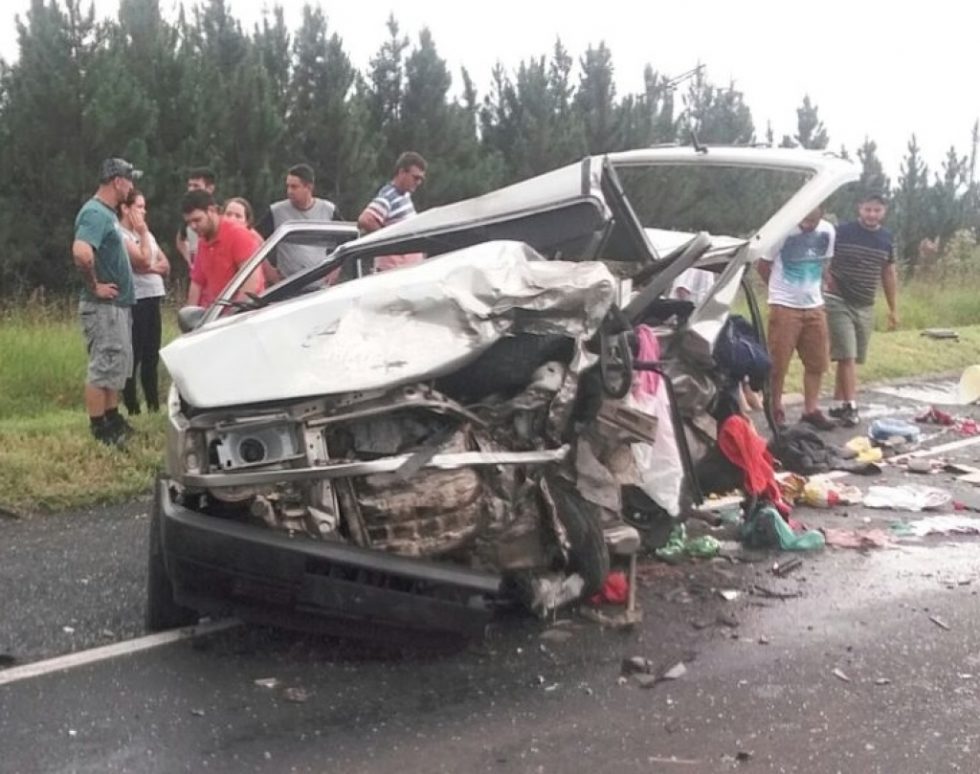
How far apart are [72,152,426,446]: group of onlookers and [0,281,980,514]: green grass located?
257 mm

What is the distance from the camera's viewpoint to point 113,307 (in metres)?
7.41

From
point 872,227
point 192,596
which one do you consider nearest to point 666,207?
point 872,227

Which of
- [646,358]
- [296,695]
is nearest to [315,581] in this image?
[296,695]

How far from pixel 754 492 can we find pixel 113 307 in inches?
163

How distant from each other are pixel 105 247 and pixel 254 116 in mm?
12858

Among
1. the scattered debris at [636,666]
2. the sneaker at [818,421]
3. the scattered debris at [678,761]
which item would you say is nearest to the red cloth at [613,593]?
the scattered debris at [636,666]

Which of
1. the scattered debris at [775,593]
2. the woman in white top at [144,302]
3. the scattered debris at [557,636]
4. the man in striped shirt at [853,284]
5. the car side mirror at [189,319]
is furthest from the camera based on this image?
the man in striped shirt at [853,284]

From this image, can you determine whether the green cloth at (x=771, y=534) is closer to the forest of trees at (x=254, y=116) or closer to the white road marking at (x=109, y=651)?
the white road marking at (x=109, y=651)

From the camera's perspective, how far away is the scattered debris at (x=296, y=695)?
3783mm

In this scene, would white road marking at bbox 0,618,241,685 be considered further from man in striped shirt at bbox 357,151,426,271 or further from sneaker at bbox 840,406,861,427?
sneaker at bbox 840,406,861,427

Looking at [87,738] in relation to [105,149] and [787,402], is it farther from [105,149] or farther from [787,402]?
[105,149]

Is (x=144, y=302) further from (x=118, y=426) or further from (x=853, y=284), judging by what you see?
(x=853, y=284)

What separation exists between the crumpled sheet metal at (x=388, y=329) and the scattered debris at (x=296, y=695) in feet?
3.05

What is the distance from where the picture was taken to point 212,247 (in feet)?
25.7
